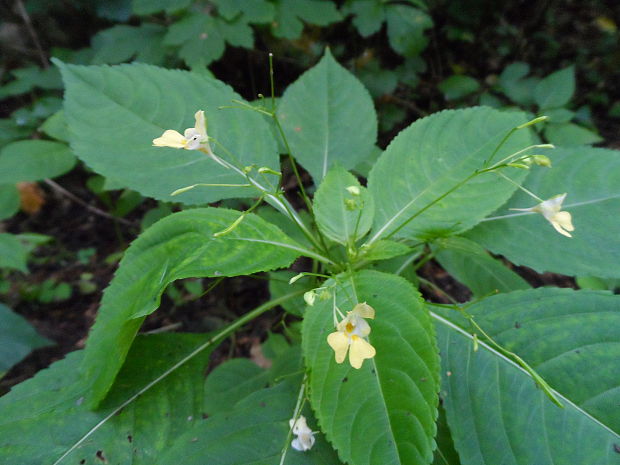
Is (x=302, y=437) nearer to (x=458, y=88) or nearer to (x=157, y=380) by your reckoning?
(x=157, y=380)

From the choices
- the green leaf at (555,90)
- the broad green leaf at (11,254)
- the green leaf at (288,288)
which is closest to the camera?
the green leaf at (288,288)

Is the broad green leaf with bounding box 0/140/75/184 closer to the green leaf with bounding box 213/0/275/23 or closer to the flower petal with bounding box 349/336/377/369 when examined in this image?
the green leaf with bounding box 213/0/275/23

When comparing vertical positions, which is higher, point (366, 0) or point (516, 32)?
point (366, 0)

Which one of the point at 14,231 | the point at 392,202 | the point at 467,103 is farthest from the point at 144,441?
the point at 467,103

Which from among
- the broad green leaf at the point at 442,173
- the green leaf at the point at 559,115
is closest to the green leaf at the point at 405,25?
the green leaf at the point at 559,115

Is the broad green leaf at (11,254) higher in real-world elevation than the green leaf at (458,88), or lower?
lower

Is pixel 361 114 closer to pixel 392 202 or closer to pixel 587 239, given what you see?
pixel 392 202

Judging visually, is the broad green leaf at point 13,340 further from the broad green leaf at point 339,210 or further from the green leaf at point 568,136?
the green leaf at point 568,136
